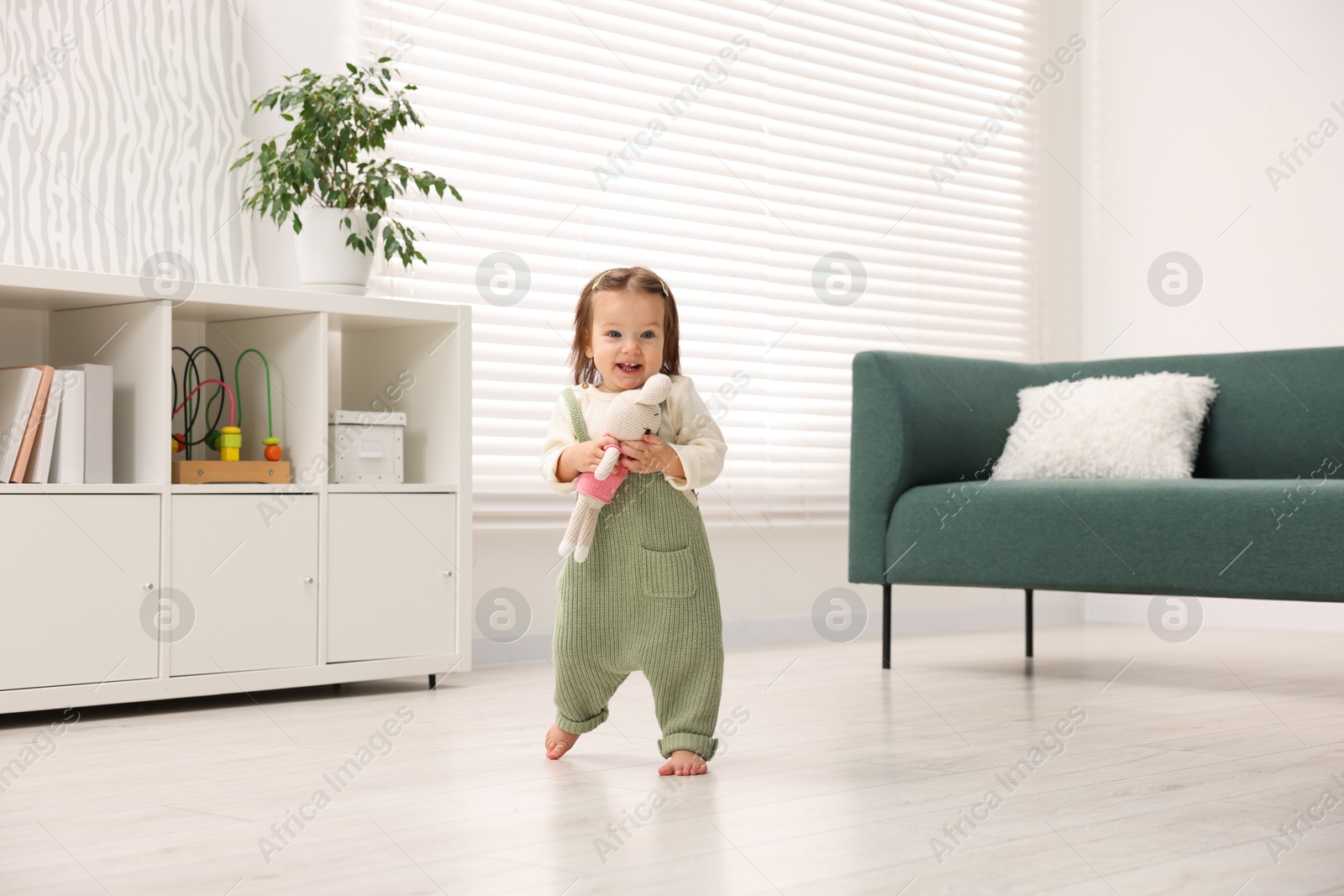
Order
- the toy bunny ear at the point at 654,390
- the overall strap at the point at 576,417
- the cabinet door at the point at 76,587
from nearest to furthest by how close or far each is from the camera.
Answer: the toy bunny ear at the point at 654,390
the overall strap at the point at 576,417
the cabinet door at the point at 76,587

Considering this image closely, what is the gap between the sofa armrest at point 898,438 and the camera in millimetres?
3000

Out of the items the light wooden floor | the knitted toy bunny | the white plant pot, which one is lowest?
the light wooden floor

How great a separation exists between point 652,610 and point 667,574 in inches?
2.1

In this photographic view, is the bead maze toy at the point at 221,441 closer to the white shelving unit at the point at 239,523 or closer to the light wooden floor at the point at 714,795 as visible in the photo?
the white shelving unit at the point at 239,523

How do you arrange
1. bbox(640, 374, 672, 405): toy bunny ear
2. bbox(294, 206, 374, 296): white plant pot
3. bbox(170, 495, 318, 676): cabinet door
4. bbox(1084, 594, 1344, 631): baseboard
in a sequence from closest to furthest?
bbox(640, 374, 672, 405): toy bunny ear
bbox(170, 495, 318, 676): cabinet door
bbox(294, 206, 374, 296): white plant pot
bbox(1084, 594, 1344, 631): baseboard

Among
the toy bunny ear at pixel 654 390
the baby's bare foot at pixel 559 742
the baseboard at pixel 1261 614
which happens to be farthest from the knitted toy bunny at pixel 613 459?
the baseboard at pixel 1261 614

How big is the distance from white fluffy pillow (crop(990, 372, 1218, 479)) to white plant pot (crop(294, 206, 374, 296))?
155cm

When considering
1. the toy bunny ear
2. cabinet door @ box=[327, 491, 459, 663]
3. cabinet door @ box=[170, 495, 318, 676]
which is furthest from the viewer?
cabinet door @ box=[327, 491, 459, 663]

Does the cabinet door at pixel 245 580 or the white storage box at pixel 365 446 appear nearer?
the cabinet door at pixel 245 580

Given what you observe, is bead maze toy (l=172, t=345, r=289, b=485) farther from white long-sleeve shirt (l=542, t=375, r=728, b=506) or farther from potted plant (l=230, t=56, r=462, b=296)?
white long-sleeve shirt (l=542, t=375, r=728, b=506)

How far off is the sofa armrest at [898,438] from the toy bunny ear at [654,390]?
133 cm

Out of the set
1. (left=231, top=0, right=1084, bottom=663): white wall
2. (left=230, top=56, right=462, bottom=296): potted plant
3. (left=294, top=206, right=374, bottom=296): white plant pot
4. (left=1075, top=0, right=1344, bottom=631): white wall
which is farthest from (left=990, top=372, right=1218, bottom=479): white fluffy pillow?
(left=294, top=206, right=374, bottom=296): white plant pot

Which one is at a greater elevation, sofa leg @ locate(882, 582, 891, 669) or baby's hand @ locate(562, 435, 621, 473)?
baby's hand @ locate(562, 435, 621, 473)

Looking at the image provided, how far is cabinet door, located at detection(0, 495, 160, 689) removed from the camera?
221 centimetres
